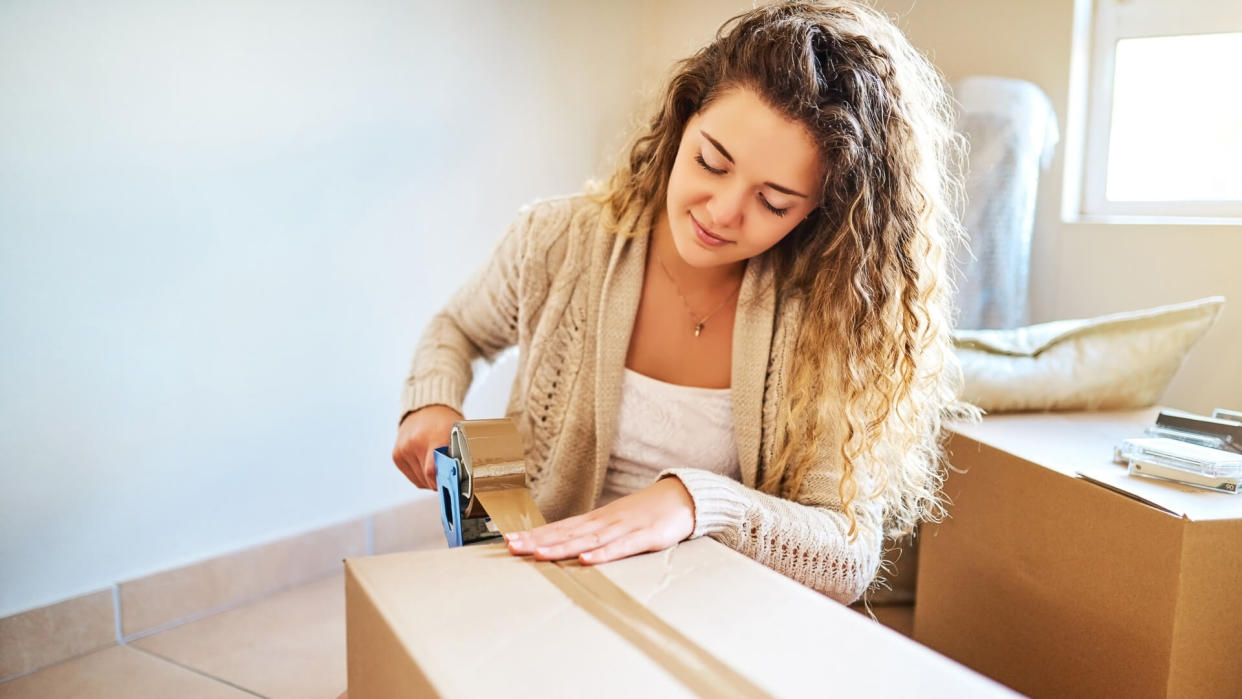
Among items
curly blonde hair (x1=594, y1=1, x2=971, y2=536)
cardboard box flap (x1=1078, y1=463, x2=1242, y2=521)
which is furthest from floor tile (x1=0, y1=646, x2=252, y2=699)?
cardboard box flap (x1=1078, y1=463, x2=1242, y2=521)

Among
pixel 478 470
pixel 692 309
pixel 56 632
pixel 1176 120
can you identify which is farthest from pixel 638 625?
pixel 1176 120

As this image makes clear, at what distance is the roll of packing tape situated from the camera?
2.03 feet

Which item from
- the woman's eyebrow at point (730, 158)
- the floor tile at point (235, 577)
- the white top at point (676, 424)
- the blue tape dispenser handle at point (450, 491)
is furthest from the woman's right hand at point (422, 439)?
the floor tile at point (235, 577)

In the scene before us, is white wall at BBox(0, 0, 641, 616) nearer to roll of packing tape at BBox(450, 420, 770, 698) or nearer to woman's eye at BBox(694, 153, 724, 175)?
roll of packing tape at BBox(450, 420, 770, 698)

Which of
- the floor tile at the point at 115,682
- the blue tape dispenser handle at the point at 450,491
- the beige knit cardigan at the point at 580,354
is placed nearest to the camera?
the blue tape dispenser handle at the point at 450,491

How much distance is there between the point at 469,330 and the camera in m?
1.31

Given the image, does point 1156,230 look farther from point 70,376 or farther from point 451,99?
point 70,376

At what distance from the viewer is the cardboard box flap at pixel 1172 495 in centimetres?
85

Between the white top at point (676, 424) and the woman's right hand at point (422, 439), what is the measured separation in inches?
8.6

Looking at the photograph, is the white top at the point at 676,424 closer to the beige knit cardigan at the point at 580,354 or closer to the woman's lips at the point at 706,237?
the beige knit cardigan at the point at 580,354

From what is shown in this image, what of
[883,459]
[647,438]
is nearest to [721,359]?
[647,438]

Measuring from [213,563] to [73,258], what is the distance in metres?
0.58

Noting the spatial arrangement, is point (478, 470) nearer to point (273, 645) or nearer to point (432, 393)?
point (432, 393)

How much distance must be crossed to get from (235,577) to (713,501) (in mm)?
1151
